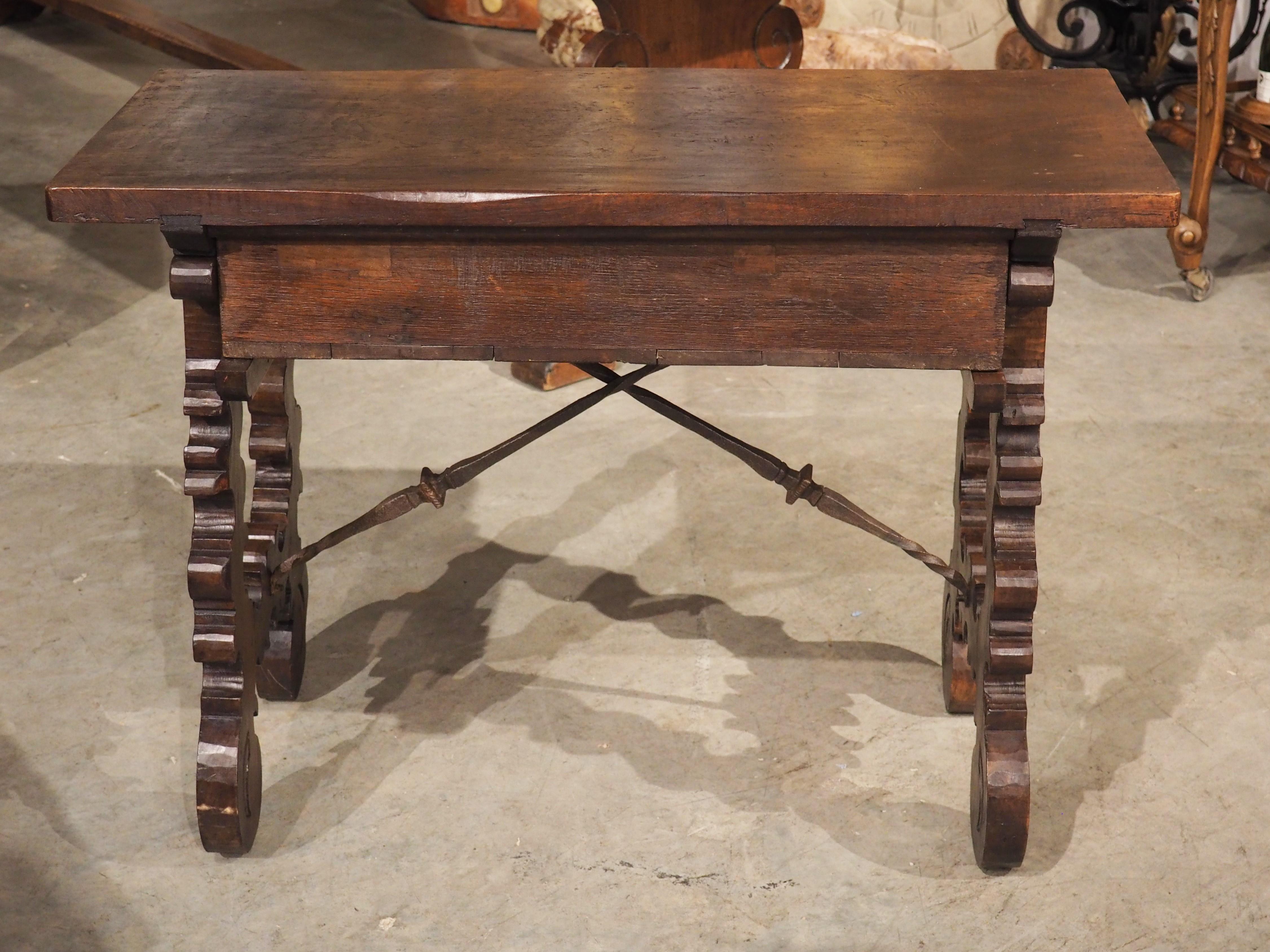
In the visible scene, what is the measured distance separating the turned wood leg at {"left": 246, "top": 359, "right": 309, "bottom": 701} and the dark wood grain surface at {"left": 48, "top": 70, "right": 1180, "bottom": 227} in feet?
1.62

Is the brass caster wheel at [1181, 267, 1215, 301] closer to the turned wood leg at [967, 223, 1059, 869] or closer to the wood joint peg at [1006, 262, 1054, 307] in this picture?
the turned wood leg at [967, 223, 1059, 869]

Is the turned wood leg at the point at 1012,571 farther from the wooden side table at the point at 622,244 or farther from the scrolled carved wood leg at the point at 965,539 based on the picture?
the scrolled carved wood leg at the point at 965,539

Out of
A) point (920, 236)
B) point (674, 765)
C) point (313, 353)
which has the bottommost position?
point (674, 765)

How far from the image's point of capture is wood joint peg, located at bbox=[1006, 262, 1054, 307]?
197 centimetres

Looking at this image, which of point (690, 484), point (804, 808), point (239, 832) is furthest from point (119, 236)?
point (804, 808)

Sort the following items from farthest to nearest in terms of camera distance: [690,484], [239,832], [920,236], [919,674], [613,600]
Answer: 1. [690,484]
2. [613,600]
3. [919,674]
4. [239,832]
5. [920,236]

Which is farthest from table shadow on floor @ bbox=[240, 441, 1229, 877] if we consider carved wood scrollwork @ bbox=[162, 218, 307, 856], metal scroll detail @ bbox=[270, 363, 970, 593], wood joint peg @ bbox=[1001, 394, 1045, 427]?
wood joint peg @ bbox=[1001, 394, 1045, 427]

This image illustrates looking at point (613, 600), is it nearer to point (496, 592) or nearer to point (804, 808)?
point (496, 592)

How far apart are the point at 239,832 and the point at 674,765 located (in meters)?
0.69

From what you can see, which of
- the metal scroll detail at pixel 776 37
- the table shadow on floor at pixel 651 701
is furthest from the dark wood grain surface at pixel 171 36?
the table shadow on floor at pixel 651 701

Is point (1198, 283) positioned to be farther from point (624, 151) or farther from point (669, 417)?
point (624, 151)

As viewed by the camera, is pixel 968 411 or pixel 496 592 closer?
pixel 968 411

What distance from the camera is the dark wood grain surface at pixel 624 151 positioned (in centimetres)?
191

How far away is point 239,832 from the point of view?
2277mm
